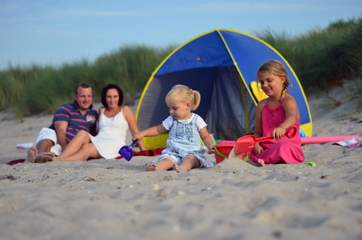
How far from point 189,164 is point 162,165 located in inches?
7.8

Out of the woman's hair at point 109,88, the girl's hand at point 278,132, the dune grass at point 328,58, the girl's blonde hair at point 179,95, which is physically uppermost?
the dune grass at point 328,58

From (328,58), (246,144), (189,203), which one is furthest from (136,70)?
(189,203)

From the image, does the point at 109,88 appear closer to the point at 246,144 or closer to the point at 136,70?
the point at 246,144

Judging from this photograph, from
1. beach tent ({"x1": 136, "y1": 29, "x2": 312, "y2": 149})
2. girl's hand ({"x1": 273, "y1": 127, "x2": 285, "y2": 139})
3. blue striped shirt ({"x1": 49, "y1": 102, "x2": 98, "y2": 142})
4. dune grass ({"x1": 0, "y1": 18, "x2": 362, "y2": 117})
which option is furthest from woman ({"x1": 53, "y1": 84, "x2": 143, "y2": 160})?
dune grass ({"x1": 0, "y1": 18, "x2": 362, "y2": 117})

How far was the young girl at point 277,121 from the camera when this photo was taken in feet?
13.1

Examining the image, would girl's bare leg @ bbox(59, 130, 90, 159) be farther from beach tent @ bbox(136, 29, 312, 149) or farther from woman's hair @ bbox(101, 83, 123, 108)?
beach tent @ bbox(136, 29, 312, 149)

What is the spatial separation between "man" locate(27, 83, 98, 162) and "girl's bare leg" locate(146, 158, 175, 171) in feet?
6.05

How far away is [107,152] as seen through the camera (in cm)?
530

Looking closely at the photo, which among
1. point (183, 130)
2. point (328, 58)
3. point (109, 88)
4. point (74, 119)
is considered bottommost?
point (183, 130)

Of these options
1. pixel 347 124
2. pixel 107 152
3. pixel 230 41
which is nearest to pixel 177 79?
pixel 230 41

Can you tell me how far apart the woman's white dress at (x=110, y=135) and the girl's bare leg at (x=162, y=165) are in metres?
1.55

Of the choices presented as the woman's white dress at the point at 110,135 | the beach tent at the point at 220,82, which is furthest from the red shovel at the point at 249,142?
the woman's white dress at the point at 110,135

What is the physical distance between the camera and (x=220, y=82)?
6797 millimetres

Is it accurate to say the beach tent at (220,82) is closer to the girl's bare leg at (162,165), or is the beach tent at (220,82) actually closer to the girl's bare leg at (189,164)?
the girl's bare leg at (189,164)
